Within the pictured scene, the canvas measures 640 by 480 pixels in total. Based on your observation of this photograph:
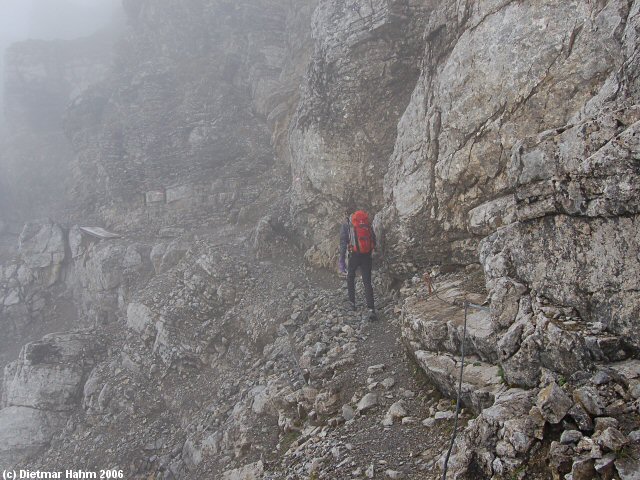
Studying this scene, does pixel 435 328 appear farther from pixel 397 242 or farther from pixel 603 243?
pixel 397 242

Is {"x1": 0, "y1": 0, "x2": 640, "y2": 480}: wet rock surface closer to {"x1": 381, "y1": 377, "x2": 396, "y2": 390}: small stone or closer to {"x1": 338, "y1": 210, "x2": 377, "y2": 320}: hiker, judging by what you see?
{"x1": 381, "y1": 377, "x2": 396, "y2": 390}: small stone

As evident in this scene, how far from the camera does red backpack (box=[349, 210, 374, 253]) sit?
34.2ft

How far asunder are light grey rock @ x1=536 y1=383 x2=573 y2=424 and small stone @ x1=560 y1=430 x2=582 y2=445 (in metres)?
0.17

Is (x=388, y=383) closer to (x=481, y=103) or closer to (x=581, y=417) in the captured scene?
(x=581, y=417)

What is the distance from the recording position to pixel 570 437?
398 centimetres

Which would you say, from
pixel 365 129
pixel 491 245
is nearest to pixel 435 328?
pixel 491 245

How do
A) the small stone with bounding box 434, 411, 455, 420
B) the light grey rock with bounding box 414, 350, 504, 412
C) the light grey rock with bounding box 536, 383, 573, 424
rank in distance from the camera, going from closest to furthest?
the light grey rock with bounding box 536, 383, 573, 424 → the light grey rock with bounding box 414, 350, 504, 412 → the small stone with bounding box 434, 411, 455, 420

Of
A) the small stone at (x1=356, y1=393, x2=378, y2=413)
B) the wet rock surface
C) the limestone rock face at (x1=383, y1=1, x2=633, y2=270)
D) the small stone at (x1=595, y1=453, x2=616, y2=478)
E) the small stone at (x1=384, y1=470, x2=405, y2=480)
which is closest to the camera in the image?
the small stone at (x1=595, y1=453, x2=616, y2=478)

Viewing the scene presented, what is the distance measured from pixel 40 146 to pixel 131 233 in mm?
16093

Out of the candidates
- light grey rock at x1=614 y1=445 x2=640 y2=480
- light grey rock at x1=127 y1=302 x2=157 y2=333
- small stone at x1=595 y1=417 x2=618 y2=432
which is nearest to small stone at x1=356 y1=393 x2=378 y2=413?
small stone at x1=595 y1=417 x2=618 y2=432

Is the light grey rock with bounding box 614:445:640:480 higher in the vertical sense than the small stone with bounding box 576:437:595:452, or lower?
lower

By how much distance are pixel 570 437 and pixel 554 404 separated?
364mm

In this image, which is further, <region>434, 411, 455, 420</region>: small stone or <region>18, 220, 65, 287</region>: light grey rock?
<region>18, 220, 65, 287</region>: light grey rock

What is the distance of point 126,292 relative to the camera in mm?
17953
